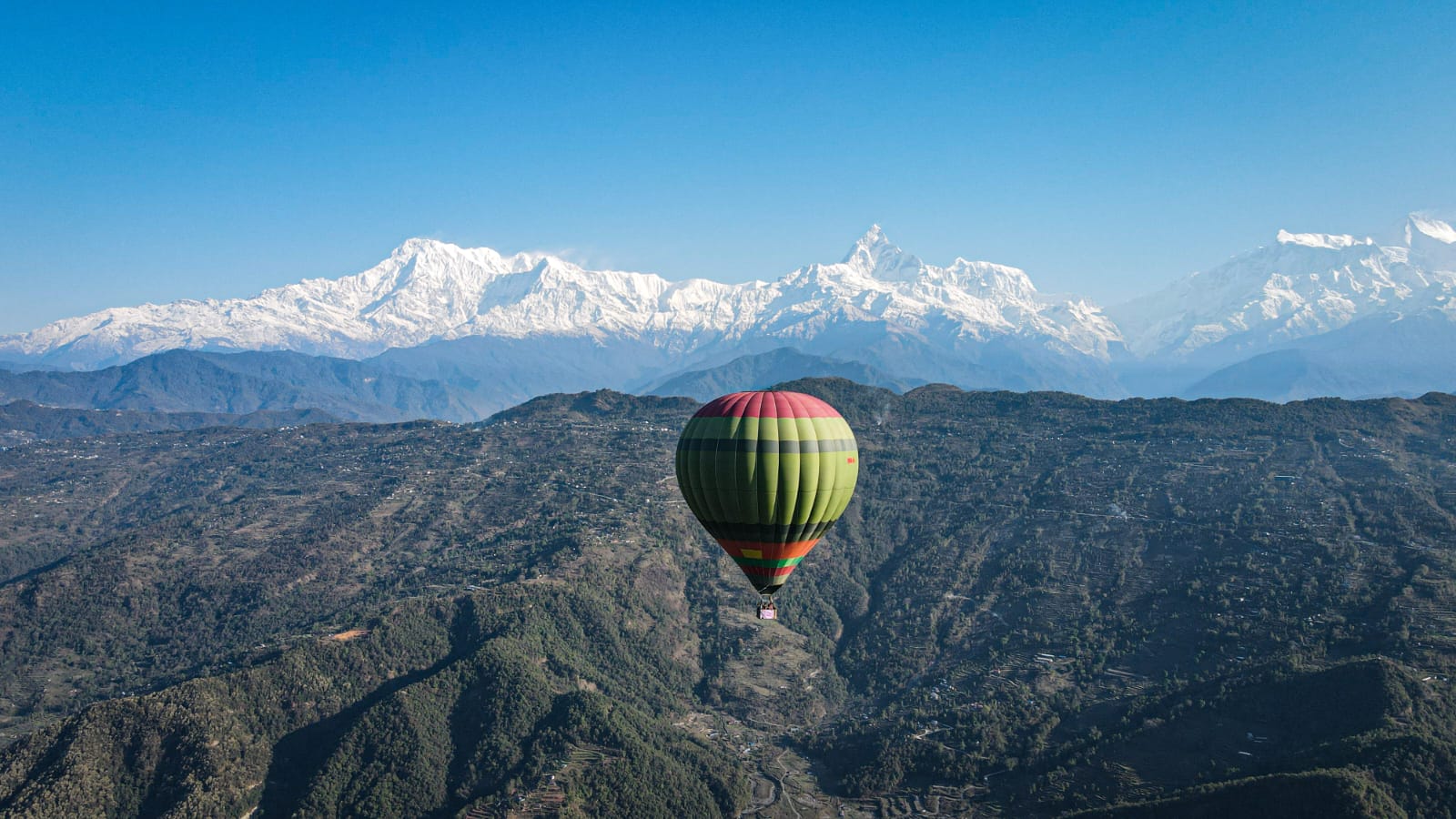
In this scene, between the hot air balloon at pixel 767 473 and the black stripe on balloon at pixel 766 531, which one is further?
the black stripe on balloon at pixel 766 531

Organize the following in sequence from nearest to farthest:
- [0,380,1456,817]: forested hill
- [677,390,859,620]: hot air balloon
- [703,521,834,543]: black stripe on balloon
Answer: [677,390,859,620]: hot air balloon
[703,521,834,543]: black stripe on balloon
[0,380,1456,817]: forested hill

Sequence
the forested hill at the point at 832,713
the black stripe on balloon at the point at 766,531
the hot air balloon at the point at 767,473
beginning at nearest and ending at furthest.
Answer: the hot air balloon at the point at 767,473, the black stripe on balloon at the point at 766,531, the forested hill at the point at 832,713

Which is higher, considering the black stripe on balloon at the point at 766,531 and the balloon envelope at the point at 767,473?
the balloon envelope at the point at 767,473

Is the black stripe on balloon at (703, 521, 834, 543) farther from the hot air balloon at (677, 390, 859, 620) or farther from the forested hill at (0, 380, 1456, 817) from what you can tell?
the forested hill at (0, 380, 1456, 817)

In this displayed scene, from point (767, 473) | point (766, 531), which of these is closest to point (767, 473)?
point (767, 473)

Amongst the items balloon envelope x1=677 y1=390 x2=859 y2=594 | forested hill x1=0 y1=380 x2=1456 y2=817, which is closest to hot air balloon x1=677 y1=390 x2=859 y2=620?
balloon envelope x1=677 y1=390 x2=859 y2=594

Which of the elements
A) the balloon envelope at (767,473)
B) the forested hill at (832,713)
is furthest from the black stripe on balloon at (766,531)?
the forested hill at (832,713)

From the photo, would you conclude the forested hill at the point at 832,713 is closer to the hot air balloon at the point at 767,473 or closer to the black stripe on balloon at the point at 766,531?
the black stripe on balloon at the point at 766,531
